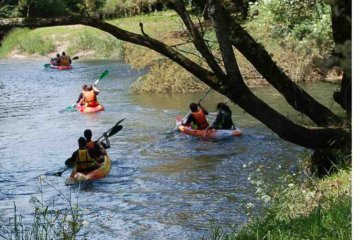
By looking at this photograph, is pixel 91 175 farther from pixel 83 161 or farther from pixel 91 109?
pixel 91 109

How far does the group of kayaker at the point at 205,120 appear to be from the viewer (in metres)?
13.8

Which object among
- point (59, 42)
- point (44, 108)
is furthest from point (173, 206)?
point (59, 42)

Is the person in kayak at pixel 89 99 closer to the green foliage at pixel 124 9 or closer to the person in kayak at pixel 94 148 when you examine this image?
the person in kayak at pixel 94 148

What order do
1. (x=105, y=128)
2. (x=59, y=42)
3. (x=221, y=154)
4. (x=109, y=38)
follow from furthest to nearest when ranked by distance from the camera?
1. (x=59, y=42)
2. (x=109, y=38)
3. (x=105, y=128)
4. (x=221, y=154)

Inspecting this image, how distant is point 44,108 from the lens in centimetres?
1933

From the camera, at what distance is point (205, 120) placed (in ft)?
46.6

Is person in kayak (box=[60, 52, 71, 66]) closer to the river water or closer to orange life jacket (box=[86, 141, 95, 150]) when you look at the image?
the river water

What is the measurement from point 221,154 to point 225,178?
201cm

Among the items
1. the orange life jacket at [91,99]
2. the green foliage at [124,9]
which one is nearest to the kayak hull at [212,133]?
the orange life jacket at [91,99]

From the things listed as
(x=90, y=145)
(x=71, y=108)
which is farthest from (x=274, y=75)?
(x=71, y=108)

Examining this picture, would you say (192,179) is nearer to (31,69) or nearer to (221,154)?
(221,154)

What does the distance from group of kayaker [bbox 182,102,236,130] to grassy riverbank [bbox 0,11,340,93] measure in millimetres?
1677

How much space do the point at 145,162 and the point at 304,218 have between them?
299 inches

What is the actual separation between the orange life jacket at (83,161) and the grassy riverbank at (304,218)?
5278 mm
